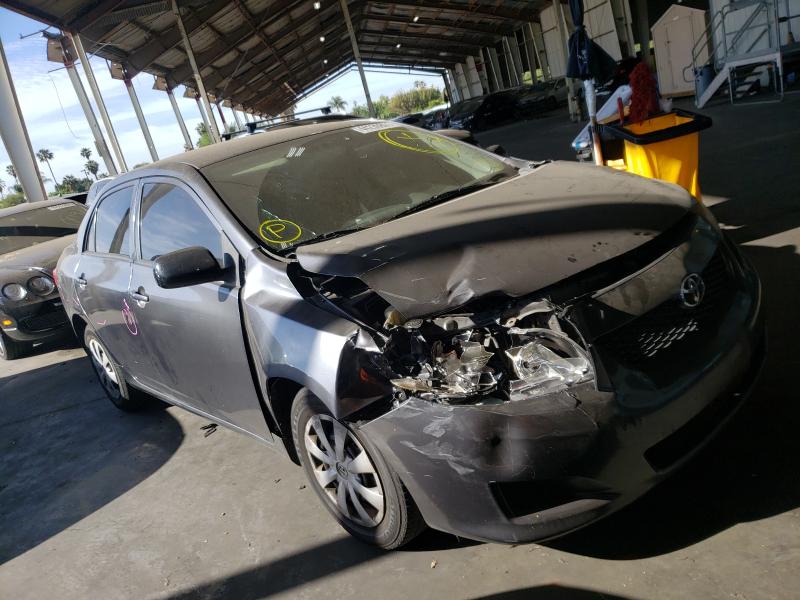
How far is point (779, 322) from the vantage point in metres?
3.58

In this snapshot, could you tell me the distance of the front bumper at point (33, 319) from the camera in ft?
22.4

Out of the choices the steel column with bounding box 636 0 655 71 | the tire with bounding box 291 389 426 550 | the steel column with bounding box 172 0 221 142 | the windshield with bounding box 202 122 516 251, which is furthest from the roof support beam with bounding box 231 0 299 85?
the tire with bounding box 291 389 426 550

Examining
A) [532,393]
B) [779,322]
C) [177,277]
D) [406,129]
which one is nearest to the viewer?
[532,393]

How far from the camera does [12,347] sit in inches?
283

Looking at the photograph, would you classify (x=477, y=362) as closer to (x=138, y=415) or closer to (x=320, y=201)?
(x=320, y=201)

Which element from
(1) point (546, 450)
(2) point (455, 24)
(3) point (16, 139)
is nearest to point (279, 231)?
(1) point (546, 450)

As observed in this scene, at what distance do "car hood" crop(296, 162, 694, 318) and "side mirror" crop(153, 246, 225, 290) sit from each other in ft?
1.86

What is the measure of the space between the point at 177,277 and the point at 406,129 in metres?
1.87

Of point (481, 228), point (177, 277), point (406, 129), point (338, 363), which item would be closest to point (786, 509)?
point (481, 228)

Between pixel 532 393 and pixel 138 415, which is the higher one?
pixel 532 393

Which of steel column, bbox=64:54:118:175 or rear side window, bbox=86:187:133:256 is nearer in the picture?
rear side window, bbox=86:187:133:256

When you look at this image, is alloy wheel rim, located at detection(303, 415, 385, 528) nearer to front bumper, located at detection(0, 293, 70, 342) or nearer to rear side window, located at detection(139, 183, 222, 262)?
rear side window, located at detection(139, 183, 222, 262)

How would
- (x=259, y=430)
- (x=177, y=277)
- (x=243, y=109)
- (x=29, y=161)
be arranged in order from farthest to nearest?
(x=243, y=109) → (x=29, y=161) → (x=259, y=430) → (x=177, y=277)

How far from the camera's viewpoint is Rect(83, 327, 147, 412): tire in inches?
188
